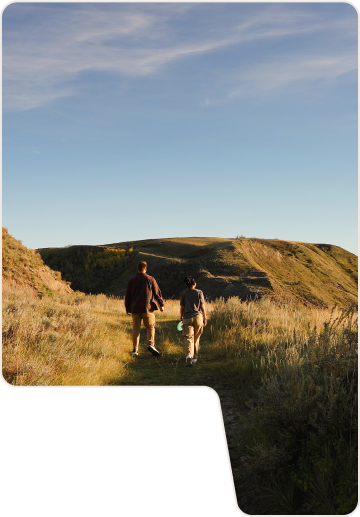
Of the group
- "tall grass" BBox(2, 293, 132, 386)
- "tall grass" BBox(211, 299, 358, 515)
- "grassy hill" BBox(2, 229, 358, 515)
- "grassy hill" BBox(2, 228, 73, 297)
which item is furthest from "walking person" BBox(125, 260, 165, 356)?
"grassy hill" BBox(2, 228, 73, 297)

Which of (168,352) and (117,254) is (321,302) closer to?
(168,352)

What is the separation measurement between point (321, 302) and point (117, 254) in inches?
226

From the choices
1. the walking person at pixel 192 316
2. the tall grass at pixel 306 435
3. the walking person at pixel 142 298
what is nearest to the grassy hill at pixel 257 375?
the tall grass at pixel 306 435

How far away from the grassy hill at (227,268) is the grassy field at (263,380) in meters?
1.14

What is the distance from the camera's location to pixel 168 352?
22.0 ft

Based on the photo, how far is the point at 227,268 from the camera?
19.8 meters

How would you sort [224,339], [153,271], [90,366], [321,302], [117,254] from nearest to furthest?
1. [90,366]
2. [224,339]
3. [321,302]
4. [117,254]
5. [153,271]

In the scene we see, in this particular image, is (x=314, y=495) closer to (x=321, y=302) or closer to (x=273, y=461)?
(x=273, y=461)

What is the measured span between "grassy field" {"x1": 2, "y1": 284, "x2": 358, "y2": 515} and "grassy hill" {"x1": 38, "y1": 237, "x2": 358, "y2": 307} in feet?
3.73

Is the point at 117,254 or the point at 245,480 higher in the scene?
the point at 117,254

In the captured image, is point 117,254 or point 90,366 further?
point 117,254

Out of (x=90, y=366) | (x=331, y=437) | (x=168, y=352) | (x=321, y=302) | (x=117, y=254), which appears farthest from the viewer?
(x=117, y=254)

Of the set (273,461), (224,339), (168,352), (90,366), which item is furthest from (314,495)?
(168,352)

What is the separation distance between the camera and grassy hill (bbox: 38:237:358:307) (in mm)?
9073
